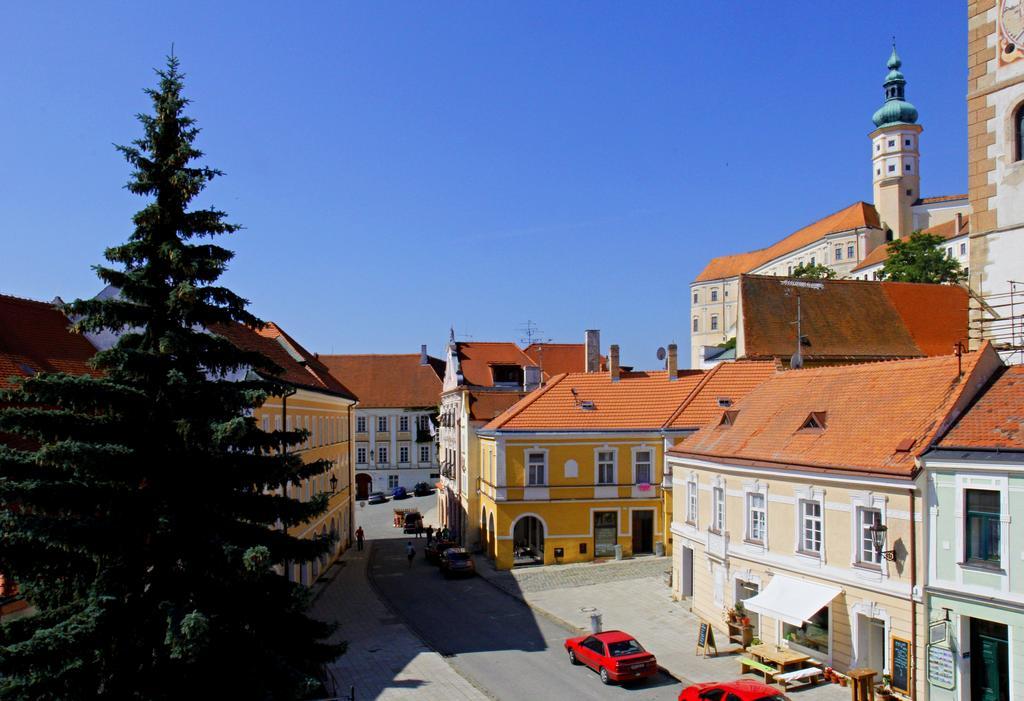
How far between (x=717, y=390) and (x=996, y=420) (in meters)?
21.0

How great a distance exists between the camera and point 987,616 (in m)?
16.5

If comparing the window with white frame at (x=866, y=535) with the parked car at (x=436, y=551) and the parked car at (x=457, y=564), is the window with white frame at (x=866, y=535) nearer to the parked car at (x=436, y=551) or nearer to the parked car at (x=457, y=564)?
the parked car at (x=457, y=564)

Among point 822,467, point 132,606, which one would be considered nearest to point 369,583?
point 822,467

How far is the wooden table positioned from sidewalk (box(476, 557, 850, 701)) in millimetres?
546

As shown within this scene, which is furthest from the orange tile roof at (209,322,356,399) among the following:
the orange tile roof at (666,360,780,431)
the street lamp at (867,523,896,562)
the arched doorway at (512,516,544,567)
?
the street lamp at (867,523,896,562)

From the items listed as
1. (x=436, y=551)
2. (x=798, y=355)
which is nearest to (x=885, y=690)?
(x=798, y=355)

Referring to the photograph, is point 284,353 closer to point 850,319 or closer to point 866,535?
point 866,535

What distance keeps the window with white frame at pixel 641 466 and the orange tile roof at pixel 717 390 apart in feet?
5.76

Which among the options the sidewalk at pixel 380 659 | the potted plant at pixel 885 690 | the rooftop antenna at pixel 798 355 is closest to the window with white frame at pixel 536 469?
the sidewalk at pixel 380 659

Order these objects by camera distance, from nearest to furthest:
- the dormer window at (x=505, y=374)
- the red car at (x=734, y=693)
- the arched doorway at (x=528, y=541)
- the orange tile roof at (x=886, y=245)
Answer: the red car at (x=734, y=693), the arched doorway at (x=528, y=541), the dormer window at (x=505, y=374), the orange tile roof at (x=886, y=245)

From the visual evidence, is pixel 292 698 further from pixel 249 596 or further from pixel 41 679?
pixel 41 679

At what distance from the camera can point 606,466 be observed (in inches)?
1496

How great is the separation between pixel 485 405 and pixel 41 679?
32.9 metres

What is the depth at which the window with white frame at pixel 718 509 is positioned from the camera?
81.4 ft
